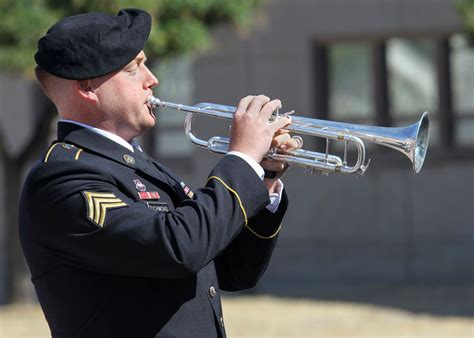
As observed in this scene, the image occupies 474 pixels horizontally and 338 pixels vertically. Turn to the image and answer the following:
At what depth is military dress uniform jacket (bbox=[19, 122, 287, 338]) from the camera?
2.55 meters

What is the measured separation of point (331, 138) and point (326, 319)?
591 cm

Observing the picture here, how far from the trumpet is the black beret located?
0.22 meters

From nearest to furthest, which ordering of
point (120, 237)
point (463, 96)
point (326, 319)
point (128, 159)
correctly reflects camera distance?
point (120, 237)
point (128, 159)
point (326, 319)
point (463, 96)

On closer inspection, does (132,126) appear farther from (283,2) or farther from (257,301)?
(283,2)

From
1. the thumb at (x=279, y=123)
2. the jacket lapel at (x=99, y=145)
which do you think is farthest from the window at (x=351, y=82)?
the jacket lapel at (x=99, y=145)

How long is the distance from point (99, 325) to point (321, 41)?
898 centimetres

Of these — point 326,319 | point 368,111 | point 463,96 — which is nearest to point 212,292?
point 326,319

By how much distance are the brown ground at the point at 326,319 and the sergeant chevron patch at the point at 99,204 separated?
568cm

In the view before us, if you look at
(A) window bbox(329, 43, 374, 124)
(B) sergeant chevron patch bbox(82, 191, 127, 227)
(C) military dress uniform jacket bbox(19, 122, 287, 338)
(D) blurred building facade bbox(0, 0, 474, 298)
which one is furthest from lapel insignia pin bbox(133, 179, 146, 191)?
(A) window bbox(329, 43, 374, 124)

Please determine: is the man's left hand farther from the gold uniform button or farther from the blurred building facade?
the blurred building facade

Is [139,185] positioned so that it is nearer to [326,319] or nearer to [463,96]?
[326,319]

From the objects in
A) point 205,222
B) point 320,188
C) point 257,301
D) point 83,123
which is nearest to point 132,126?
point 83,123

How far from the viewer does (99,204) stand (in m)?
2.59

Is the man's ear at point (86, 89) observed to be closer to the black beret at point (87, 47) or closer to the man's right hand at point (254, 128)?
the black beret at point (87, 47)
